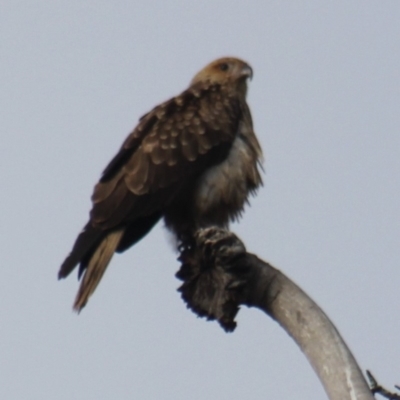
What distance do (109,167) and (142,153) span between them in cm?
25

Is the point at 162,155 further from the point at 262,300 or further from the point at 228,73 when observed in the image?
the point at 262,300

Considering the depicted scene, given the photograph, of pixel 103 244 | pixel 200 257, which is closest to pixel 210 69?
pixel 103 244

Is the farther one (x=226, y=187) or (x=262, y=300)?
(x=226, y=187)

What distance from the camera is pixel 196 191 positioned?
7.20 metres

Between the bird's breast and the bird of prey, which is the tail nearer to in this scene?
the bird of prey

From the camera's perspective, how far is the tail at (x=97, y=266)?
644 cm

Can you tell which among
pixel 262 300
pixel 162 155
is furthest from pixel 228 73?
pixel 262 300

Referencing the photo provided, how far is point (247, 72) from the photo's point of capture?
841cm

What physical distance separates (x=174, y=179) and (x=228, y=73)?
5.25ft

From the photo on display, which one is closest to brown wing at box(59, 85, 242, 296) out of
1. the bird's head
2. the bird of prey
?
the bird of prey

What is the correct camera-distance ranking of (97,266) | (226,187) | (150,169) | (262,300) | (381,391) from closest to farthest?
(381,391) < (262,300) < (97,266) < (226,187) < (150,169)

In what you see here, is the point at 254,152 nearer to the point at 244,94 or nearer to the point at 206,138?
the point at 206,138

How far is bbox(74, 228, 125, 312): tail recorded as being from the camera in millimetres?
6441

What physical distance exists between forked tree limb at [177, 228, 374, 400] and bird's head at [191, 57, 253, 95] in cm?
291
